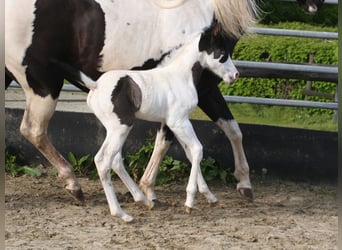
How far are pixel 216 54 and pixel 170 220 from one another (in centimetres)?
108

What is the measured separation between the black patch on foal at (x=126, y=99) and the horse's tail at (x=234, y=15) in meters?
0.76

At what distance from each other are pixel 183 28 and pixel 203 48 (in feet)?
0.88

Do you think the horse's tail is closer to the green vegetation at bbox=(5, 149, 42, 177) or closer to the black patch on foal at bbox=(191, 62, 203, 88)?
the black patch on foal at bbox=(191, 62, 203, 88)

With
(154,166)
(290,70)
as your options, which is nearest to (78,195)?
(154,166)

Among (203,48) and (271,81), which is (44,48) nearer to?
(203,48)

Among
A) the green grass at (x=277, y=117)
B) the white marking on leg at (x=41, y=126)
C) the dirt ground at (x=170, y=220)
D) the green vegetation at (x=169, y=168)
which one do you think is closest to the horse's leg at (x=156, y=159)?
the dirt ground at (x=170, y=220)

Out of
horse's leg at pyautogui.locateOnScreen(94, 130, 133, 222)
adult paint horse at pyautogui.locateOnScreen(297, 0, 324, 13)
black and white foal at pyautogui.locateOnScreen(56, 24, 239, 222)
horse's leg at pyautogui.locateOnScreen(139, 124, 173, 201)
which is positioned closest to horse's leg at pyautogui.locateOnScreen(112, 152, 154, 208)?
black and white foal at pyautogui.locateOnScreen(56, 24, 239, 222)

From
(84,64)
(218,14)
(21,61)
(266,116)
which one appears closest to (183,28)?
(218,14)

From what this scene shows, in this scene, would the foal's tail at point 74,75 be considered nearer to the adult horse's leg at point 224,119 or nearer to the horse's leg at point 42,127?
the horse's leg at point 42,127

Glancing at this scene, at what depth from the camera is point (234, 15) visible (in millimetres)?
4988

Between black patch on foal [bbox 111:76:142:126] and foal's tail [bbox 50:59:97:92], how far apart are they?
0.55ft

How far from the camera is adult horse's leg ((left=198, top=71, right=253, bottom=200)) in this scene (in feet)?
17.2

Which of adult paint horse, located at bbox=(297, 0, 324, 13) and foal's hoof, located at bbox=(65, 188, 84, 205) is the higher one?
adult paint horse, located at bbox=(297, 0, 324, 13)

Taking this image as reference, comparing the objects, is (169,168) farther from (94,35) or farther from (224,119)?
(94,35)
